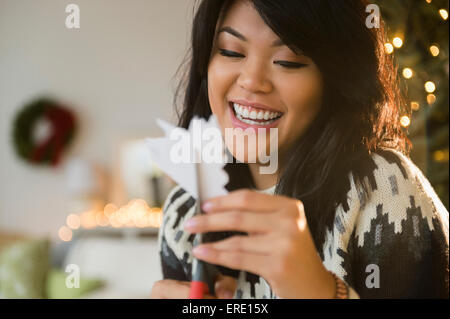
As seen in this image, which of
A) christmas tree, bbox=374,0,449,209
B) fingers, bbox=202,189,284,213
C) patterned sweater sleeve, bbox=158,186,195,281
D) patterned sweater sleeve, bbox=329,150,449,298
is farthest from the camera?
christmas tree, bbox=374,0,449,209

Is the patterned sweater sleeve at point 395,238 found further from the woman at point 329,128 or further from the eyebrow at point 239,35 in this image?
the eyebrow at point 239,35

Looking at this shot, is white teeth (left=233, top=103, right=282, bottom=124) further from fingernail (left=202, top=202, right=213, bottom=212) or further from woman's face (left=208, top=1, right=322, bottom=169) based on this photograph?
fingernail (left=202, top=202, right=213, bottom=212)

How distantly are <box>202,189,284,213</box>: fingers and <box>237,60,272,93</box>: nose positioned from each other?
166mm

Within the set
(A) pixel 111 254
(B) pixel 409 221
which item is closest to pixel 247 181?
(B) pixel 409 221

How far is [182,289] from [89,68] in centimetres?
33

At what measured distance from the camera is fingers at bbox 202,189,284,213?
31 cm

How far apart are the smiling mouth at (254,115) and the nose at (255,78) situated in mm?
21

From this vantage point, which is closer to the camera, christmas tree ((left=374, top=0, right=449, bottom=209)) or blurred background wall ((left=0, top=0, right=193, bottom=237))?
blurred background wall ((left=0, top=0, right=193, bottom=237))

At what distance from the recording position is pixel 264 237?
1.05 ft

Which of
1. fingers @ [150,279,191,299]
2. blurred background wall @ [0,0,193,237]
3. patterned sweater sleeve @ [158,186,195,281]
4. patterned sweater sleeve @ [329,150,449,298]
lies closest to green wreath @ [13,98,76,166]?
blurred background wall @ [0,0,193,237]

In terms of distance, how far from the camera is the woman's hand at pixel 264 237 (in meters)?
0.31

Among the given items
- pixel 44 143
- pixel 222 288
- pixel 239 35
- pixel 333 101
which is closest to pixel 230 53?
pixel 239 35

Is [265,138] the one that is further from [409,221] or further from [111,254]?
[111,254]

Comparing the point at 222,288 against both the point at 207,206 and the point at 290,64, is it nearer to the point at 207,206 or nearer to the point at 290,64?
the point at 207,206
